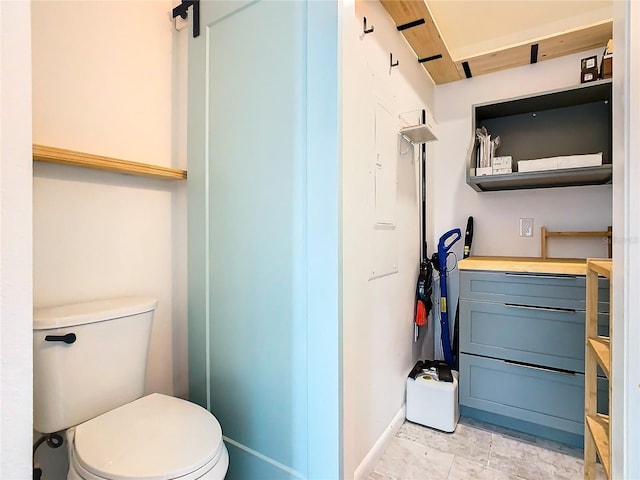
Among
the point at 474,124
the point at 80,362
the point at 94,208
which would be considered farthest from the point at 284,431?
the point at 474,124

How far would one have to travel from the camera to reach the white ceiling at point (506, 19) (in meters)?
1.87

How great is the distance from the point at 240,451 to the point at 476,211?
2.16 m

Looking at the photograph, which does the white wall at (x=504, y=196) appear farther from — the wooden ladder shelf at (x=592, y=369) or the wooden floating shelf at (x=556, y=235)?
the wooden ladder shelf at (x=592, y=369)

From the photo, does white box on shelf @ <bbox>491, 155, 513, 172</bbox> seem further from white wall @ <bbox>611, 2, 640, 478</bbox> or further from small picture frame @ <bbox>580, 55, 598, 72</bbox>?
white wall @ <bbox>611, 2, 640, 478</bbox>

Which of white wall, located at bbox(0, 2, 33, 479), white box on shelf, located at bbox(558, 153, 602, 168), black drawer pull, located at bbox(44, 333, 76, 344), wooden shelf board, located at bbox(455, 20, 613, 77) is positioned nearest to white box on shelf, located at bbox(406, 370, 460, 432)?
white box on shelf, located at bbox(558, 153, 602, 168)

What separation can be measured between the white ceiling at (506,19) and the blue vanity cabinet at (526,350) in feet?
5.20

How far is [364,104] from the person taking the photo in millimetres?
1361

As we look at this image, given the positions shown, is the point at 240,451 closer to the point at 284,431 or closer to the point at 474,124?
the point at 284,431

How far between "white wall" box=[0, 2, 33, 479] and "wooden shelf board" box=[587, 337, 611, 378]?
1335 mm

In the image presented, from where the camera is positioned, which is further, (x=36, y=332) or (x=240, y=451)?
(x=240, y=451)

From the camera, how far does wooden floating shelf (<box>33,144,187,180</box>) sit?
Result: 3.37ft

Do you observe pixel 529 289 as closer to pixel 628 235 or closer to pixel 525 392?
pixel 525 392

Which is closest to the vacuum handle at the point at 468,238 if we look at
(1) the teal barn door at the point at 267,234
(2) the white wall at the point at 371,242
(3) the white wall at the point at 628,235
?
(2) the white wall at the point at 371,242

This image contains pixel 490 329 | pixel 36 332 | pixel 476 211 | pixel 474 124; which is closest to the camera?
pixel 36 332
